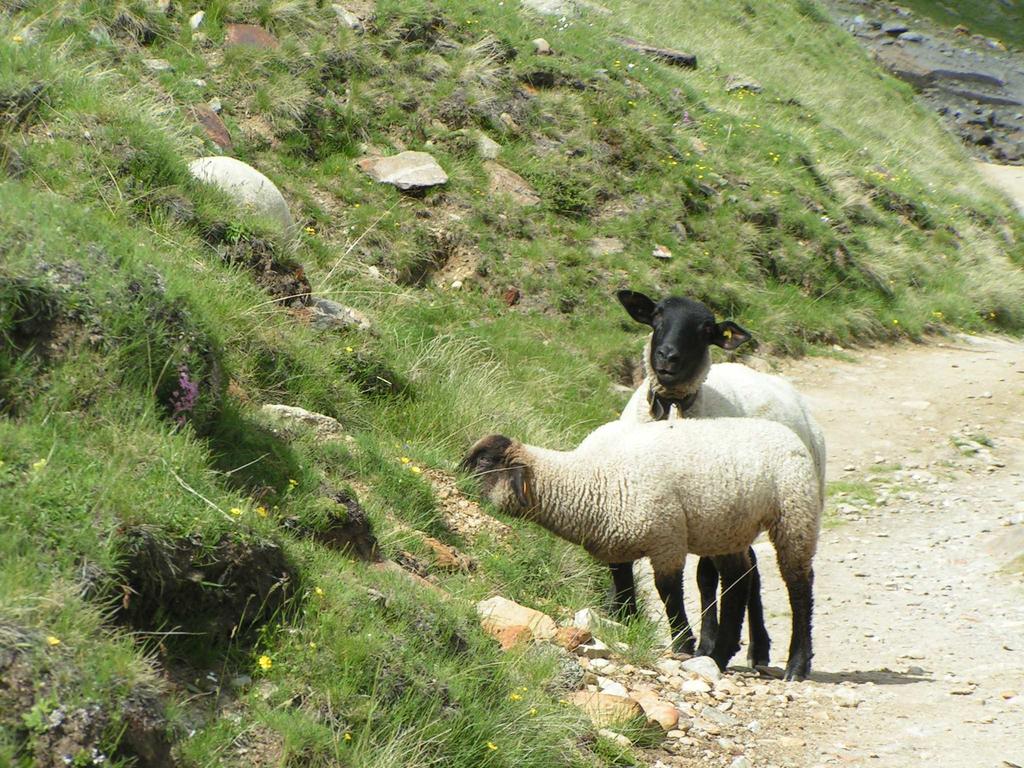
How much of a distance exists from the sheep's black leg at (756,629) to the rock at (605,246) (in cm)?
720

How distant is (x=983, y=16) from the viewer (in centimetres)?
5922

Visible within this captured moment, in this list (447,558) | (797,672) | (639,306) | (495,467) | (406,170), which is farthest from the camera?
(406,170)

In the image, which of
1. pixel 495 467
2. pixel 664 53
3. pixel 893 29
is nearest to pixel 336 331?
pixel 495 467

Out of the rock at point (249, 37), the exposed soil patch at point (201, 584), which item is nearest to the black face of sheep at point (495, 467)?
the exposed soil patch at point (201, 584)

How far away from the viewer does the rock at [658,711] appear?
16.8ft

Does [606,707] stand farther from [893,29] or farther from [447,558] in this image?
[893,29]

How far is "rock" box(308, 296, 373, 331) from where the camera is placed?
27.1 feet

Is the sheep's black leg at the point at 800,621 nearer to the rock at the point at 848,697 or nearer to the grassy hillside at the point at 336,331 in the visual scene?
the rock at the point at 848,697

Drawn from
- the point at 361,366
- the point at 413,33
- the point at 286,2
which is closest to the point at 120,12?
the point at 286,2

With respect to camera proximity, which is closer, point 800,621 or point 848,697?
point 848,697

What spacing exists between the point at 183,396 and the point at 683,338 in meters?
4.04

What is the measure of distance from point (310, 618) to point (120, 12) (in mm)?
10216

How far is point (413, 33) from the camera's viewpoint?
15.6 m

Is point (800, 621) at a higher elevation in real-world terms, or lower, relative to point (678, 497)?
lower
